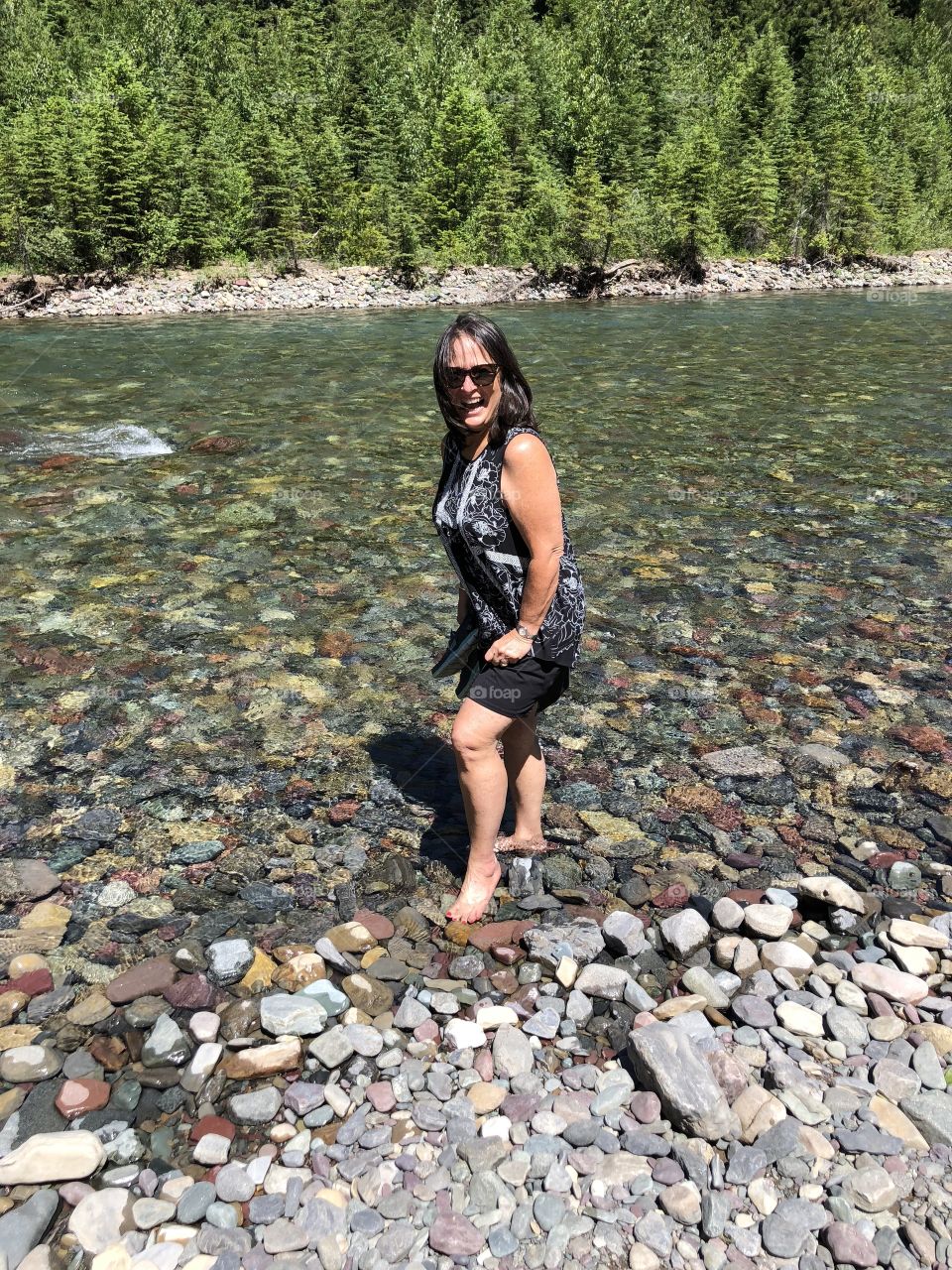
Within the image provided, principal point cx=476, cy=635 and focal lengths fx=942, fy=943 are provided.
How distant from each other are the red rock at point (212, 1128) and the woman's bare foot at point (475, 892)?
1.32 meters

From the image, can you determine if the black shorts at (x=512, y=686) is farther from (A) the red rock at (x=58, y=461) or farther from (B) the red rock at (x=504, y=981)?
(A) the red rock at (x=58, y=461)

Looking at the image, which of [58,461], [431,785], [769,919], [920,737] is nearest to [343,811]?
[431,785]

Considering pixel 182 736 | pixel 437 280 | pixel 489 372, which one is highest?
pixel 489 372

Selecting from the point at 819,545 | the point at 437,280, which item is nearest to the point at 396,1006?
the point at 819,545

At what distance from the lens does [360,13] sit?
72250 mm

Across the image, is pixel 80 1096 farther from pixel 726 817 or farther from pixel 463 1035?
pixel 726 817

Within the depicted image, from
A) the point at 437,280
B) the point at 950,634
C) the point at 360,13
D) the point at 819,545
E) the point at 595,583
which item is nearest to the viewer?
the point at 950,634

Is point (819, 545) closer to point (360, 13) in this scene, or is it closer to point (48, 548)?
point (48, 548)

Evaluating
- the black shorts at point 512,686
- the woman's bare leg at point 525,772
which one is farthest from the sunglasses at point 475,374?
the woman's bare leg at point 525,772

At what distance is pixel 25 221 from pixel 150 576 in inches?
1442

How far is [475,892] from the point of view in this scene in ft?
13.7

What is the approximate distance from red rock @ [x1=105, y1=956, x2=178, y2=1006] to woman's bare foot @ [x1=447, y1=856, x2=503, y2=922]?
3.91 feet

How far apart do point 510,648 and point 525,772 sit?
2.94ft

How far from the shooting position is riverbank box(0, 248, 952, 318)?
34.4 meters
